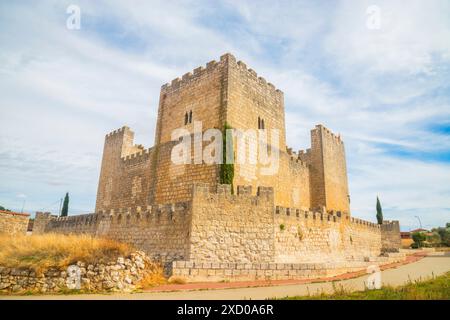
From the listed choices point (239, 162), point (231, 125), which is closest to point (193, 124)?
point (231, 125)

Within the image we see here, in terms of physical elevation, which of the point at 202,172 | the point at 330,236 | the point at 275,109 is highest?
the point at 275,109

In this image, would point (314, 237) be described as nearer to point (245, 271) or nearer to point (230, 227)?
point (230, 227)

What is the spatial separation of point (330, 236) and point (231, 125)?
9.64 meters

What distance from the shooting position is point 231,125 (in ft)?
59.0

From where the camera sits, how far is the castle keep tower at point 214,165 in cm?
1859

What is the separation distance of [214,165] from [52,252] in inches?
353

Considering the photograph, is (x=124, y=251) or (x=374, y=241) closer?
(x=124, y=251)

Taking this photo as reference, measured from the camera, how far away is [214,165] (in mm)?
17094

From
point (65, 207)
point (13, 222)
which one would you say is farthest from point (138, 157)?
point (65, 207)

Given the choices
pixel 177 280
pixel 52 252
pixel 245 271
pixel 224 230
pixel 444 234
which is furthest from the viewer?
pixel 444 234

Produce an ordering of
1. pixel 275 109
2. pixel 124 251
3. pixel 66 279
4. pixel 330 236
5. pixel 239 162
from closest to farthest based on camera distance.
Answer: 1. pixel 66 279
2. pixel 124 251
3. pixel 239 162
4. pixel 330 236
5. pixel 275 109

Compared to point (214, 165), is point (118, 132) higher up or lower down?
higher up
